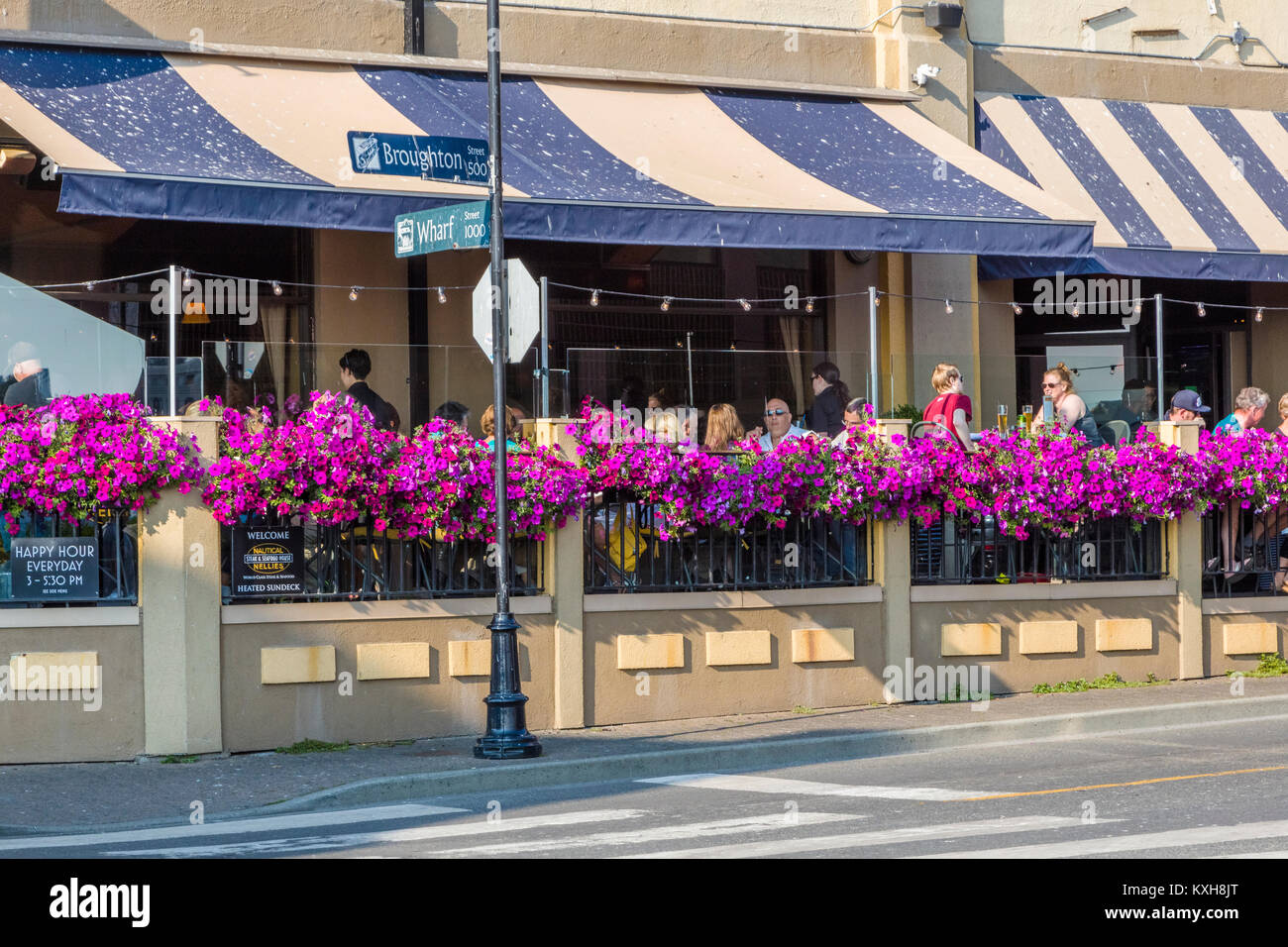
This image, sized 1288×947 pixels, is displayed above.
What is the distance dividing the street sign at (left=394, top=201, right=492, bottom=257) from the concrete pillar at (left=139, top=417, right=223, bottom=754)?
6.24 feet

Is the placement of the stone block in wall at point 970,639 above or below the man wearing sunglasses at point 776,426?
below

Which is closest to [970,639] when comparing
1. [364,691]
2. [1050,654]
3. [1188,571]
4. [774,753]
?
[1050,654]

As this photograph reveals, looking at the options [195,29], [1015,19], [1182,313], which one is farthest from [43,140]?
[1182,313]

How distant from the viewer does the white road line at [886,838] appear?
7988 millimetres

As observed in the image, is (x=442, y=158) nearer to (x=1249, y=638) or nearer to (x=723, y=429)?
(x=723, y=429)

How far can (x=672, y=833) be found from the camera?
343 inches

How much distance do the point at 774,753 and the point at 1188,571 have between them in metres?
5.09

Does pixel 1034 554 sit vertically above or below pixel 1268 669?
above

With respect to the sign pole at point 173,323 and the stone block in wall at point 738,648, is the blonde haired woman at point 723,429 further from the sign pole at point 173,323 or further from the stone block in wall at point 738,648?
the sign pole at point 173,323

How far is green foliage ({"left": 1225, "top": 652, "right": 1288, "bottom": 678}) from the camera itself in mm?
15242

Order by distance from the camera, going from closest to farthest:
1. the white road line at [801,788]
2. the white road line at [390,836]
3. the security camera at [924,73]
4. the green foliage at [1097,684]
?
the white road line at [390,836] < the white road line at [801,788] < the green foliage at [1097,684] < the security camera at [924,73]

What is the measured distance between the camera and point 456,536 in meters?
12.7

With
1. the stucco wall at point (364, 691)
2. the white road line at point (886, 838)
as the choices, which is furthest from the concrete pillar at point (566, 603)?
the white road line at point (886, 838)

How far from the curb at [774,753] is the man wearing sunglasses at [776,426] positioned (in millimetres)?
2651
